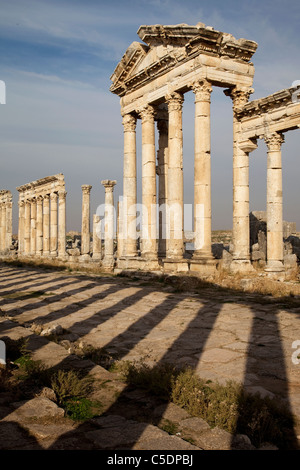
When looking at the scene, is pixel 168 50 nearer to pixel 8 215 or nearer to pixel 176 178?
pixel 176 178

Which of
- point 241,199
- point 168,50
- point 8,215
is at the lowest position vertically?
point 241,199

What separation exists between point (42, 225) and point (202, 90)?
86.2ft

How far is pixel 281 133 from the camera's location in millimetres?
16250

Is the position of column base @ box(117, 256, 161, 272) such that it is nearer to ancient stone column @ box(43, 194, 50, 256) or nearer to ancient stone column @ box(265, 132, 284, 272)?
ancient stone column @ box(265, 132, 284, 272)

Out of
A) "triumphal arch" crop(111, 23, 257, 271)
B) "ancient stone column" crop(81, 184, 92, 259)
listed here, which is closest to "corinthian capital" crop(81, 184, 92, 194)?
"ancient stone column" crop(81, 184, 92, 259)

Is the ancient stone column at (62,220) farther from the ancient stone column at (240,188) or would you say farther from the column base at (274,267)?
the column base at (274,267)

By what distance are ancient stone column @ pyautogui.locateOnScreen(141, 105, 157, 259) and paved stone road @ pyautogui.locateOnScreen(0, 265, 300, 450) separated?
20.3 ft

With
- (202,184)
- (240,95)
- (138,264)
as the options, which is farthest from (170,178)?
(138,264)

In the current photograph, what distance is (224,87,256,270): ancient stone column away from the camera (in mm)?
17359

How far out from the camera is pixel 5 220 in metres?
44.9

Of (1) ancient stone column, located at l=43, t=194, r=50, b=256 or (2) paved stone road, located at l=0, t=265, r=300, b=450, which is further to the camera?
(1) ancient stone column, located at l=43, t=194, r=50, b=256

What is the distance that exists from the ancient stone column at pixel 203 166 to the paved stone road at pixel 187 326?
318 cm

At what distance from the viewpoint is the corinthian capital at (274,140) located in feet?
53.2

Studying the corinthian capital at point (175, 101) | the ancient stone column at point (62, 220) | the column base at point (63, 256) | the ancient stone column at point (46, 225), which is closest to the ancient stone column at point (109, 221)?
the column base at point (63, 256)
